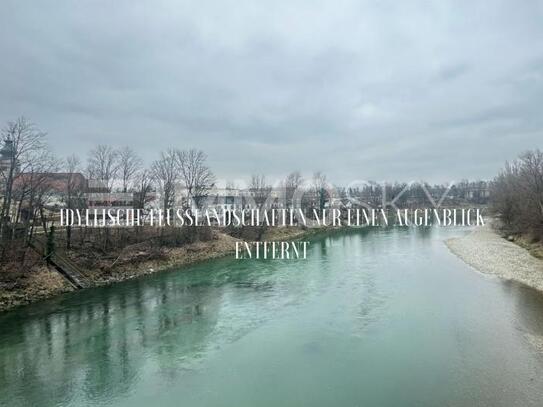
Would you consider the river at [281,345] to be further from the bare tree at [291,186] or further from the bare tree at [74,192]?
the bare tree at [291,186]

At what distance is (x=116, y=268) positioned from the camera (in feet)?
77.7

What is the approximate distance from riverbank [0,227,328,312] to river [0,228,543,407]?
109cm

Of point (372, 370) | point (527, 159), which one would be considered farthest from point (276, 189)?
point (372, 370)

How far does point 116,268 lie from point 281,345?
48.4ft

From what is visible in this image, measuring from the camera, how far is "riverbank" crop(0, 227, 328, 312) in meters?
17.8

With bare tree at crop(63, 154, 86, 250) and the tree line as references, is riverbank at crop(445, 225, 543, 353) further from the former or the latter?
bare tree at crop(63, 154, 86, 250)

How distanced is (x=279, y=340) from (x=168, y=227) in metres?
Result: 21.9

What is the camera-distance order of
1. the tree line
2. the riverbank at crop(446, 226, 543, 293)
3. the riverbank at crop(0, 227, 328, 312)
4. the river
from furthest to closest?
the tree line → the riverbank at crop(446, 226, 543, 293) → the riverbank at crop(0, 227, 328, 312) → the river

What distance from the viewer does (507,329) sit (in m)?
12.8

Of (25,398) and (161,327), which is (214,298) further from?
(25,398)

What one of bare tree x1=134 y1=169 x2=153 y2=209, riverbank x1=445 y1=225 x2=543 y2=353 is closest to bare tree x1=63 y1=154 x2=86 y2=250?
bare tree x1=134 y1=169 x2=153 y2=209

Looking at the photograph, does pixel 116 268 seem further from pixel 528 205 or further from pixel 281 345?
pixel 528 205

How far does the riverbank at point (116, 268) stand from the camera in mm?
17781

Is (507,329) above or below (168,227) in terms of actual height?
below
